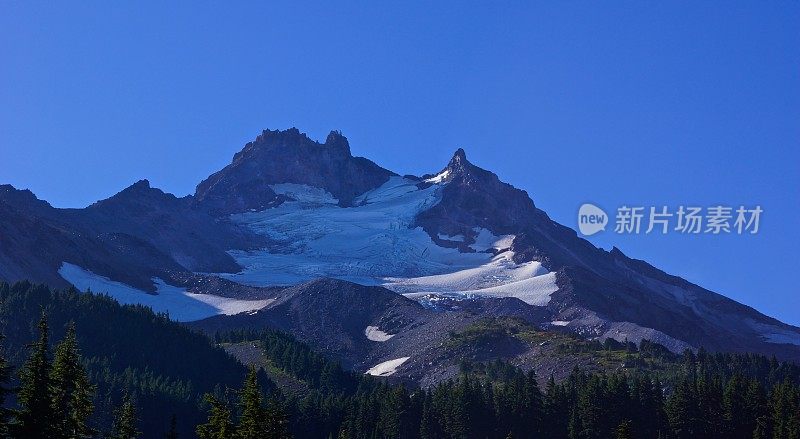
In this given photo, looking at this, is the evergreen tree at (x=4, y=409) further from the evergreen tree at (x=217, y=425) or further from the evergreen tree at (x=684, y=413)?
the evergreen tree at (x=684, y=413)

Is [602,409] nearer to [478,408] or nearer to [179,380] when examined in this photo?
[478,408]

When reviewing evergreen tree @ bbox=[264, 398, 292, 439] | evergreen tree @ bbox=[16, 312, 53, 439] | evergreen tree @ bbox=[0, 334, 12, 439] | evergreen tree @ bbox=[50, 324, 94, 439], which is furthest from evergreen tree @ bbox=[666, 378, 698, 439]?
evergreen tree @ bbox=[0, 334, 12, 439]

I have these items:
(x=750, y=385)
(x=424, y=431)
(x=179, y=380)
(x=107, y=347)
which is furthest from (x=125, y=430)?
(x=107, y=347)

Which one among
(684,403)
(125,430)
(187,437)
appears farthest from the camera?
(187,437)

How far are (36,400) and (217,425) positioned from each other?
12170 millimetres

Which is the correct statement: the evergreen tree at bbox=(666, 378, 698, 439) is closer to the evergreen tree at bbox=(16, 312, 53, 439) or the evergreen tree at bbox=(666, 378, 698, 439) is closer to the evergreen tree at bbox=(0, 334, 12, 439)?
the evergreen tree at bbox=(16, 312, 53, 439)

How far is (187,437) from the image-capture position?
15338cm

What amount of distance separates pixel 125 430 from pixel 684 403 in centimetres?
8854

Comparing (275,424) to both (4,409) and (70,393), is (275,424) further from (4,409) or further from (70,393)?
(4,409)

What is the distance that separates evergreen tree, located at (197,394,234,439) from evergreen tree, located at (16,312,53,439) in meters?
9.38

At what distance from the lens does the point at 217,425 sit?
6109 cm

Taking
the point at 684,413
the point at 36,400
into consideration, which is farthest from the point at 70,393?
the point at 684,413

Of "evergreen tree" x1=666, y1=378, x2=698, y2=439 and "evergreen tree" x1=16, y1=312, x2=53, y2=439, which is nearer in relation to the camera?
"evergreen tree" x1=16, y1=312, x2=53, y2=439

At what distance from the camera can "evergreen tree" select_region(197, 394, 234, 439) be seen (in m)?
58.5
